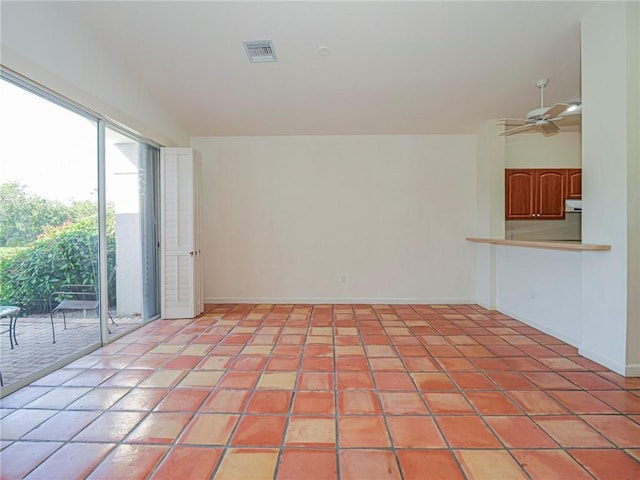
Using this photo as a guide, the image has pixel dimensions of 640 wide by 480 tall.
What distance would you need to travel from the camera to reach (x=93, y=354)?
120 inches

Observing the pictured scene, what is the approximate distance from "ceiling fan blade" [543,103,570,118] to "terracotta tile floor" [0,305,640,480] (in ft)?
7.60

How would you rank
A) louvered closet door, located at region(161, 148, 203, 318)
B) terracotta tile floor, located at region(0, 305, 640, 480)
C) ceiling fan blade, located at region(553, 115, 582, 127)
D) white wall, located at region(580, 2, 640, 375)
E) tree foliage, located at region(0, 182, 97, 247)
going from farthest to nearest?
ceiling fan blade, located at region(553, 115, 582, 127) → louvered closet door, located at region(161, 148, 203, 318) → white wall, located at region(580, 2, 640, 375) → tree foliage, located at region(0, 182, 97, 247) → terracotta tile floor, located at region(0, 305, 640, 480)

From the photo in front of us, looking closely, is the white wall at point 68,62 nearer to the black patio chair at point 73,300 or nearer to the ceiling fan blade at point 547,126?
the black patio chair at point 73,300

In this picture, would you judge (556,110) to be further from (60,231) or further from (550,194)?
(60,231)

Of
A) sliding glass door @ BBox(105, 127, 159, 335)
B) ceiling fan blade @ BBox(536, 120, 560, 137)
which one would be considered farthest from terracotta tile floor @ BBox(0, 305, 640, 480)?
ceiling fan blade @ BBox(536, 120, 560, 137)

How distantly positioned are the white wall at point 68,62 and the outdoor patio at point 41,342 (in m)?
1.87

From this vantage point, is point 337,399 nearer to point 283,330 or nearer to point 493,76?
point 283,330

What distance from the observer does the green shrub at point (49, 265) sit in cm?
236

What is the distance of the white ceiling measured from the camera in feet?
8.66

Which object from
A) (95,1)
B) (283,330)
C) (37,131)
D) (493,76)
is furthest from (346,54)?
(283,330)

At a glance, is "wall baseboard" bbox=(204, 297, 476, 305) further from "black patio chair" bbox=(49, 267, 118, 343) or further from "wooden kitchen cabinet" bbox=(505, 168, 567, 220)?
"black patio chair" bbox=(49, 267, 118, 343)

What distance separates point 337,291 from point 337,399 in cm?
298

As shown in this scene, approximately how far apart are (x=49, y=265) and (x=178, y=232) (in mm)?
1673

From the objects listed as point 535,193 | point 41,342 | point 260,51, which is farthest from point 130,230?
point 535,193
